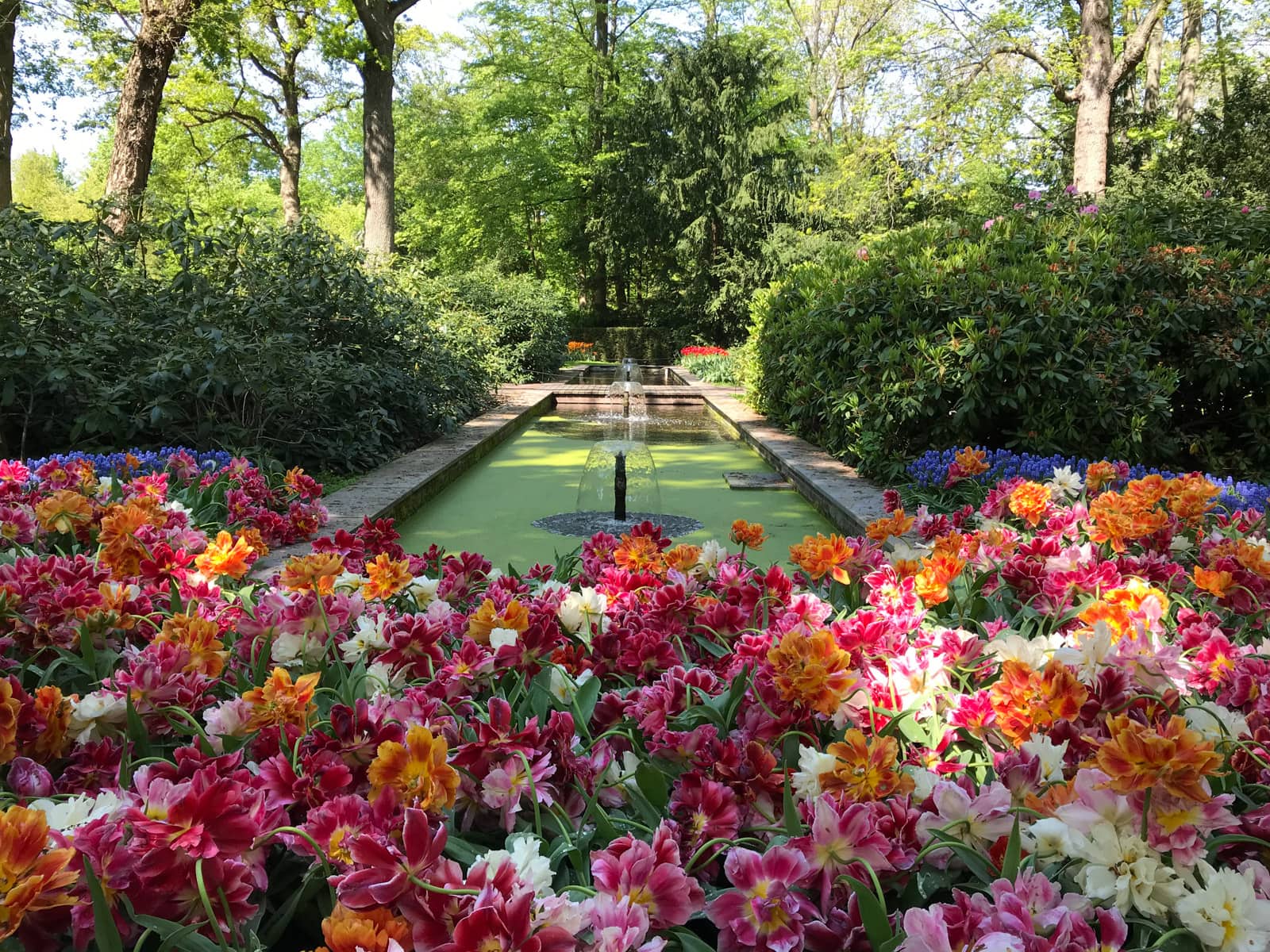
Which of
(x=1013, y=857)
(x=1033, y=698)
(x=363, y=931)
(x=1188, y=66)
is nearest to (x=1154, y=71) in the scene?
(x=1188, y=66)

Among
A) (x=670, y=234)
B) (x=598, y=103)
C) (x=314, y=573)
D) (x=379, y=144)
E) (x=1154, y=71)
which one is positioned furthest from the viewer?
(x=598, y=103)

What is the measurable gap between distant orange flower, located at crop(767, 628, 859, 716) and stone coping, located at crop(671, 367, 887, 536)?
97.4 inches

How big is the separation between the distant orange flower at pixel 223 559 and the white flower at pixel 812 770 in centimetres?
134

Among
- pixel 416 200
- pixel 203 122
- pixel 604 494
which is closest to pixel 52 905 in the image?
pixel 604 494

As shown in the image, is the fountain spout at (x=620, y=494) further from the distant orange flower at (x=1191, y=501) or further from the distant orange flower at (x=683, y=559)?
the distant orange flower at (x=683, y=559)

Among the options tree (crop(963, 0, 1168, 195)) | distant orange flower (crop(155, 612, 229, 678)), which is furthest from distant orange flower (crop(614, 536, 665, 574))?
tree (crop(963, 0, 1168, 195))

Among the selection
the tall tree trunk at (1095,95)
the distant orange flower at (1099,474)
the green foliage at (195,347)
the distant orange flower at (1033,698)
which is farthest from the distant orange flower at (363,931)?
the tall tree trunk at (1095,95)

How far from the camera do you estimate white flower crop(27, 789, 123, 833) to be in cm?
97

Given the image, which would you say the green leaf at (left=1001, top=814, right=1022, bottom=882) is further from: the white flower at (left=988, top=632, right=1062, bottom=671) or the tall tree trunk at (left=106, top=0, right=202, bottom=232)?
the tall tree trunk at (left=106, top=0, right=202, bottom=232)

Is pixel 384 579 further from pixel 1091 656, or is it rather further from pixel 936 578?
pixel 1091 656

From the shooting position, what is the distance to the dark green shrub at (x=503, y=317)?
38.3 ft

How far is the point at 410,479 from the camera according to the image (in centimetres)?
558

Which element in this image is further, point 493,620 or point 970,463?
point 970,463

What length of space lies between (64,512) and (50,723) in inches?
55.0
